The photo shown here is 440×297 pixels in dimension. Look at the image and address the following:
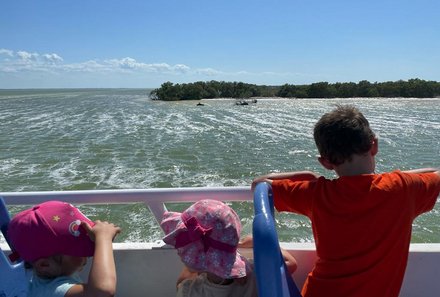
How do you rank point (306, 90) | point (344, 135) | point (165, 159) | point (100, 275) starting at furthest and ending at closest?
1. point (306, 90)
2. point (165, 159)
3. point (344, 135)
4. point (100, 275)

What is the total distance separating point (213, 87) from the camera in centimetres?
7894

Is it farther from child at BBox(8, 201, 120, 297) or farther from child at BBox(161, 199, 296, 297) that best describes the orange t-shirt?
child at BBox(8, 201, 120, 297)

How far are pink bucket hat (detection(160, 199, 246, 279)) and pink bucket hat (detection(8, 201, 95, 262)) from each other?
248 mm

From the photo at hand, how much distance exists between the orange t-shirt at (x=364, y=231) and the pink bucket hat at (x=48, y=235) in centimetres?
67

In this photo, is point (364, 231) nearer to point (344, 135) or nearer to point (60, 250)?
point (344, 135)

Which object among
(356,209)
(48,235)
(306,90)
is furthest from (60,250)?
(306,90)

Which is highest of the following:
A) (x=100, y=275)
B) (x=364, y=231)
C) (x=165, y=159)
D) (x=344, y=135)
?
(x=344, y=135)

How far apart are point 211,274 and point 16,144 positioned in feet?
62.0

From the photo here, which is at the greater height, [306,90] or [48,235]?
[48,235]

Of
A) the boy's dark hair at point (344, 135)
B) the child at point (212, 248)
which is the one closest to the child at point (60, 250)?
the child at point (212, 248)

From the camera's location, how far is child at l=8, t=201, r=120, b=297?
1.17m

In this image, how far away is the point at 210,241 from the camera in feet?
4.01

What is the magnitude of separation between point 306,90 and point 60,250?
81.6 m

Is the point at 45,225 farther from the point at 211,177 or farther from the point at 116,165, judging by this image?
the point at 116,165
